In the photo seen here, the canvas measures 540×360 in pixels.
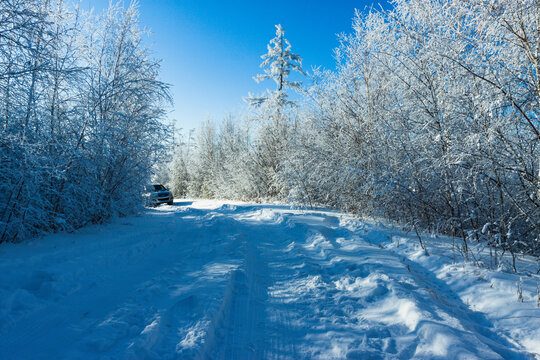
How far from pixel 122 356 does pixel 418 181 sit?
6729 millimetres

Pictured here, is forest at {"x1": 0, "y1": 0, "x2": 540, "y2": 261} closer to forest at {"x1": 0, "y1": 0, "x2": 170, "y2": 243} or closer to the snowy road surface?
forest at {"x1": 0, "y1": 0, "x2": 170, "y2": 243}

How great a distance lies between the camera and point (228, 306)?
3156mm

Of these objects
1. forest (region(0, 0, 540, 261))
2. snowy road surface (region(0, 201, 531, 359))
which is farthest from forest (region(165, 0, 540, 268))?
snowy road surface (region(0, 201, 531, 359))

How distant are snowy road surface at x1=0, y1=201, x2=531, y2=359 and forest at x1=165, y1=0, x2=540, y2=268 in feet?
5.95

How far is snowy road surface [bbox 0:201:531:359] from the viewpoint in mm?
2348

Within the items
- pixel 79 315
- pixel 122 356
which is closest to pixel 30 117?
pixel 79 315

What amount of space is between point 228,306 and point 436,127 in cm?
572

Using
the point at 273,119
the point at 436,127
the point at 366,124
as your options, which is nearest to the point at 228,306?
the point at 436,127

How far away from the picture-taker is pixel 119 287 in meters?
3.60

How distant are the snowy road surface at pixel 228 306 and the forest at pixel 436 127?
1.81 metres

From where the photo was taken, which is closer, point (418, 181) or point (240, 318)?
point (240, 318)

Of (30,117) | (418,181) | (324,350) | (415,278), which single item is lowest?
(324,350)

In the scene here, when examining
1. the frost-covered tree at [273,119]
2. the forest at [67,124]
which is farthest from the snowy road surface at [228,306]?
the frost-covered tree at [273,119]

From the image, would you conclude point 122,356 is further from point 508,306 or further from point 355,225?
point 355,225
